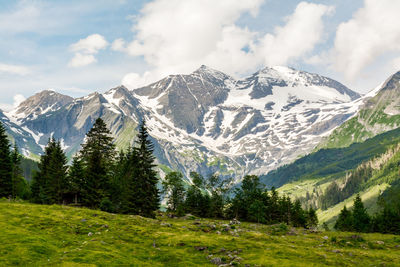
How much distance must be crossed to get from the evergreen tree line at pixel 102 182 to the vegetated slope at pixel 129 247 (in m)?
20.2

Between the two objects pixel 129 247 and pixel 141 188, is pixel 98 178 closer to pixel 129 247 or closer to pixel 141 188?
pixel 141 188

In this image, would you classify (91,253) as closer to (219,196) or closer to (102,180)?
(102,180)

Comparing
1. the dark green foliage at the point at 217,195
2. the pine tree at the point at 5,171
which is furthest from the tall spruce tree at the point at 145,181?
the dark green foliage at the point at 217,195

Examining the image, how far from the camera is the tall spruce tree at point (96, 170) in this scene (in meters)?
66.0

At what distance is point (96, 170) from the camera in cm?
6788

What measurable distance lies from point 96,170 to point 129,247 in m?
38.8

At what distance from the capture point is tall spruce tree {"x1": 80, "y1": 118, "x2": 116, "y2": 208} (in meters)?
66.0

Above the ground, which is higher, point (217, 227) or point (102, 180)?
point (102, 180)

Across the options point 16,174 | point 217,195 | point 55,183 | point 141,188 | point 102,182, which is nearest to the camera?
point 141,188

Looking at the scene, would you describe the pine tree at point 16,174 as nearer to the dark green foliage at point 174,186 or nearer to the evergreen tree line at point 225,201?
the dark green foliage at point 174,186

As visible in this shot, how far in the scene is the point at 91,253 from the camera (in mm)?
27812

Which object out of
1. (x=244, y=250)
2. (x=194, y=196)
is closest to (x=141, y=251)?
(x=244, y=250)

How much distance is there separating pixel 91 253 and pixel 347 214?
12122 centimetres

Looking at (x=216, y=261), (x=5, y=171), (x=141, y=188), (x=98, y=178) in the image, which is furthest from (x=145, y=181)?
(x=216, y=261)
